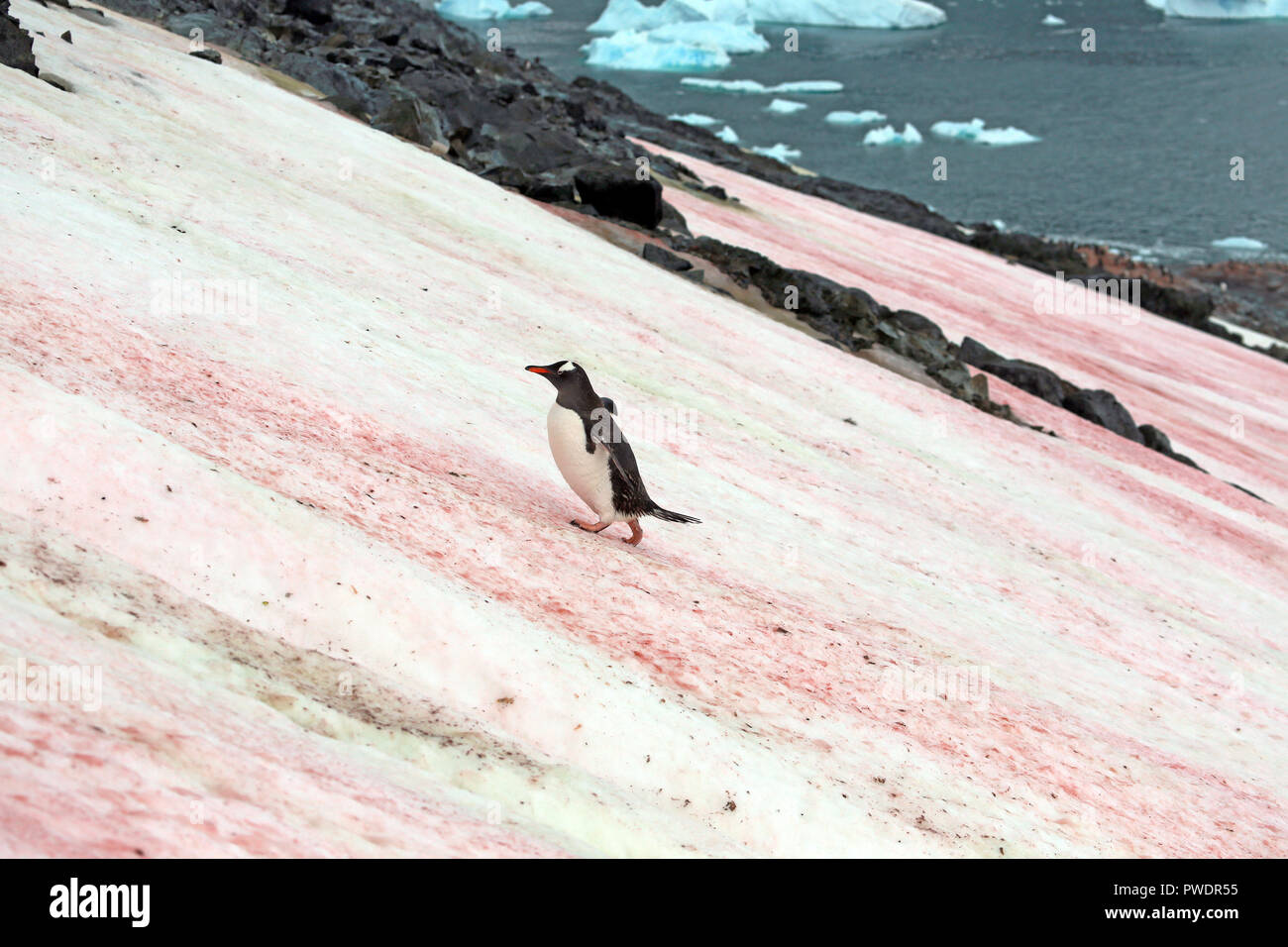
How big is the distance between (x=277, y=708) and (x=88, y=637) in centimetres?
108

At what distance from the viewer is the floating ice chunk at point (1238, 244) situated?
73125 mm

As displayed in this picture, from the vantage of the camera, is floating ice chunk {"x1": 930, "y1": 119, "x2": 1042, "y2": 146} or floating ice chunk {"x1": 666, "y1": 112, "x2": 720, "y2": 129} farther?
floating ice chunk {"x1": 930, "y1": 119, "x2": 1042, "y2": 146}

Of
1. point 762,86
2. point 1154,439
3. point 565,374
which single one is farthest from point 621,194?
point 762,86

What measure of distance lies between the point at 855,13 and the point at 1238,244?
83101 millimetres

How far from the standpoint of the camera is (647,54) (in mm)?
115625

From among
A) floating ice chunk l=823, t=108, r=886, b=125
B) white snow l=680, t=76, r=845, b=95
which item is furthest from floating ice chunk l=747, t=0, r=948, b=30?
floating ice chunk l=823, t=108, r=886, b=125

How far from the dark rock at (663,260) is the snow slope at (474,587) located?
7147 millimetres

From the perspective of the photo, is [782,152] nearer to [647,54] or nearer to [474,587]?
[647,54]

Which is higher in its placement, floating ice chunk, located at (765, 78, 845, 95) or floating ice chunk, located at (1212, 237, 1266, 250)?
floating ice chunk, located at (765, 78, 845, 95)

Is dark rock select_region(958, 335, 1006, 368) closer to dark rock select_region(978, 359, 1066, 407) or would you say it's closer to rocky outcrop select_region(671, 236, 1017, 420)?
dark rock select_region(978, 359, 1066, 407)

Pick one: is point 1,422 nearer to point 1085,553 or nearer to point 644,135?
A: point 1085,553

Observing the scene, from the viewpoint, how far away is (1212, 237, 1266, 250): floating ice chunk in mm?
73125

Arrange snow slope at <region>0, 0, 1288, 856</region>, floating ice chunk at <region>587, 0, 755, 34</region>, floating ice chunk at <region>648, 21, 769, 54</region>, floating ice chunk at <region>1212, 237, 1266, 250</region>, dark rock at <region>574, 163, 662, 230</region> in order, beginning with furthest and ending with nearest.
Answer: floating ice chunk at <region>587, 0, 755, 34</region> < floating ice chunk at <region>648, 21, 769, 54</region> < floating ice chunk at <region>1212, 237, 1266, 250</region> < dark rock at <region>574, 163, 662, 230</region> < snow slope at <region>0, 0, 1288, 856</region>

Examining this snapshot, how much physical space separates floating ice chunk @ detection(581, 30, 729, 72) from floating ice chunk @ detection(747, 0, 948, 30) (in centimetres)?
2789
